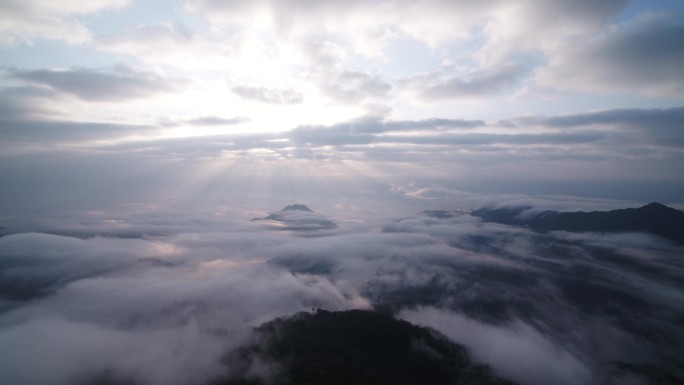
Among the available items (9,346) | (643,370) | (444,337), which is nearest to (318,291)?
(444,337)

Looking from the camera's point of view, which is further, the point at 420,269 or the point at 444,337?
the point at 420,269

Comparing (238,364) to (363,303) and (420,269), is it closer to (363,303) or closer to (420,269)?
(363,303)

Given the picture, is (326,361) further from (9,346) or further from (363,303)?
(9,346)

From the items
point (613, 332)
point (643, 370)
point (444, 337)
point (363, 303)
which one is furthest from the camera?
point (363, 303)

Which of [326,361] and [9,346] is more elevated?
[326,361]

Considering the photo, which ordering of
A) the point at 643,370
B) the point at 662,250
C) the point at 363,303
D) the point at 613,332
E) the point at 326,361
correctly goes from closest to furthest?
the point at 326,361
the point at 643,370
the point at 613,332
the point at 363,303
the point at 662,250

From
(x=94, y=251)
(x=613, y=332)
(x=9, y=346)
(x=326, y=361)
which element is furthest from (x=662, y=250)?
(x=94, y=251)
